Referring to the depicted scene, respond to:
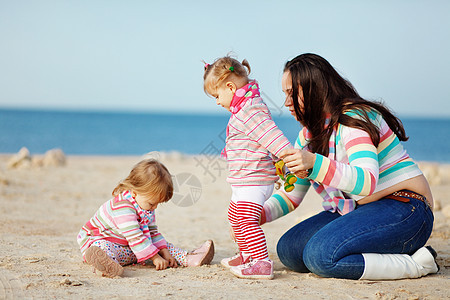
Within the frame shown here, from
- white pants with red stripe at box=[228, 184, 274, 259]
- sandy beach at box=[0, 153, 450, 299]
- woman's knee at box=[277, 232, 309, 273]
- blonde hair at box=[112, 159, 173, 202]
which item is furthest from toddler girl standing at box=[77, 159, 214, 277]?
woman's knee at box=[277, 232, 309, 273]

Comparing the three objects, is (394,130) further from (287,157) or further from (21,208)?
(21,208)

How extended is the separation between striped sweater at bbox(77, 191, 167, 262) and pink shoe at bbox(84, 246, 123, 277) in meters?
0.29

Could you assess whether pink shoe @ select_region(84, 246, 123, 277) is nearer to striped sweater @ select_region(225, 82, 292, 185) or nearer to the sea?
striped sweater @ select_region(225, 82, 292, 185)

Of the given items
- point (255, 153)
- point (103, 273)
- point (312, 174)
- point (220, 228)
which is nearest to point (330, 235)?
point (312, 174)

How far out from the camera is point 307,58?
3.14m

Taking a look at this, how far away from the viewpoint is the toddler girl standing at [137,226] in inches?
126

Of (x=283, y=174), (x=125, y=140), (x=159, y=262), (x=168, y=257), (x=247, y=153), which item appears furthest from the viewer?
(x=125, y=140)

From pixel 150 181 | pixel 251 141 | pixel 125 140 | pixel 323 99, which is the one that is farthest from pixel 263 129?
pixel 125 140

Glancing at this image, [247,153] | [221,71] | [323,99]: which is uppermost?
[221,71]

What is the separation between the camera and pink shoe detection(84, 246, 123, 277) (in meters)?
2.92

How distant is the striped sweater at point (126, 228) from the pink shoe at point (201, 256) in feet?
0.68

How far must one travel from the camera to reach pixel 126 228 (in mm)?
3203

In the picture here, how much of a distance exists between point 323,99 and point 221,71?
705mm

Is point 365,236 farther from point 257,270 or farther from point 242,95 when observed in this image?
point 242,95
